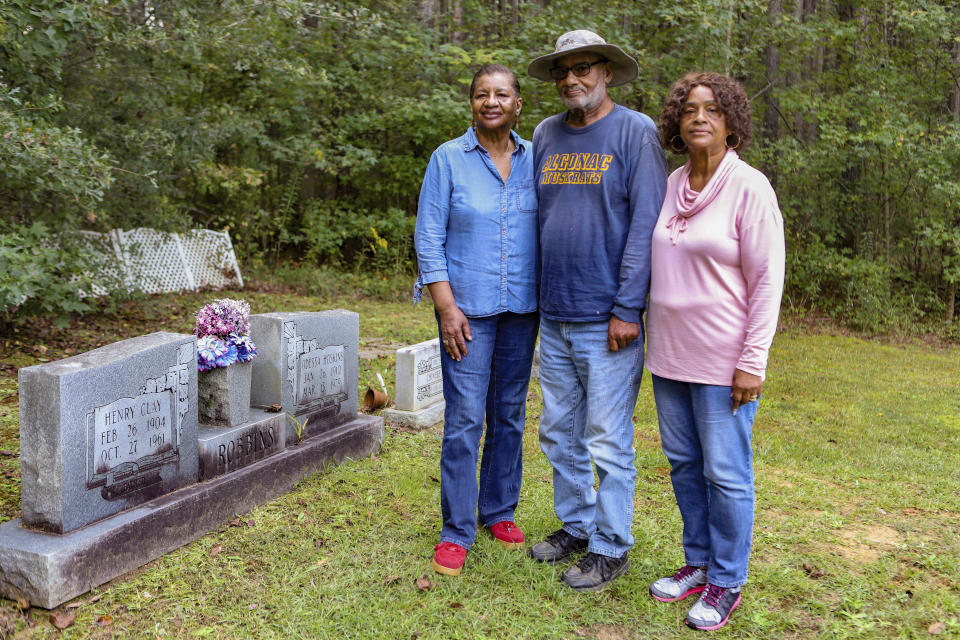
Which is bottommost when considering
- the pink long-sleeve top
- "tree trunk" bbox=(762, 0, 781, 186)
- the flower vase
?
the flower vase

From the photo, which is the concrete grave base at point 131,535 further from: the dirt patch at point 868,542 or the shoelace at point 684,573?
the dirt patch at point 868,542

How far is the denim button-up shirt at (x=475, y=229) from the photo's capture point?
3117 millimetres

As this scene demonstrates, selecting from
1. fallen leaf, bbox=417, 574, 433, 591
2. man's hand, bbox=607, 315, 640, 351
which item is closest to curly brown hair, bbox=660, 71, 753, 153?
man's hand, bbox=607, 315, 640, 351

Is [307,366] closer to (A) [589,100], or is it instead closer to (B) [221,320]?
(B) [221,320]

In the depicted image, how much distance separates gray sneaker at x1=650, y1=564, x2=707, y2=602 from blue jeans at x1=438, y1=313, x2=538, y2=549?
789 mm

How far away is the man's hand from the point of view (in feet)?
9.59

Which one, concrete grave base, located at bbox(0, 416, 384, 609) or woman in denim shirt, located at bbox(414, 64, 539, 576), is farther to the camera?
woman in denim shirt, located at bbox(414, 64, 539, 576)

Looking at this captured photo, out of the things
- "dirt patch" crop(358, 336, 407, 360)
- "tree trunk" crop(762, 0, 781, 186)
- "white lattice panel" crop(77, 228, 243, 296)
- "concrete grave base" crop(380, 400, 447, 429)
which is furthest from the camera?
"tree trunk" crop(762, 0, 781, 186)

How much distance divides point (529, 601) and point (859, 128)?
11.1 metres

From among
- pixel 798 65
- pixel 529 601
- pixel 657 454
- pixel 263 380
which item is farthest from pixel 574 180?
pixel 798 65

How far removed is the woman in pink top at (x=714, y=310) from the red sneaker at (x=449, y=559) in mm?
938

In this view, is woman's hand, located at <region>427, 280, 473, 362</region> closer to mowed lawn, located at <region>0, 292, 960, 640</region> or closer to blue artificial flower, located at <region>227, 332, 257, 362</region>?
mowed lawn, located at <region>0, 292, 960, 640</region>

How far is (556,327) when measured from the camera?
123 inches

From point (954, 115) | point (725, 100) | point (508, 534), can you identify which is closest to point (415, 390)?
point (508, 534)
